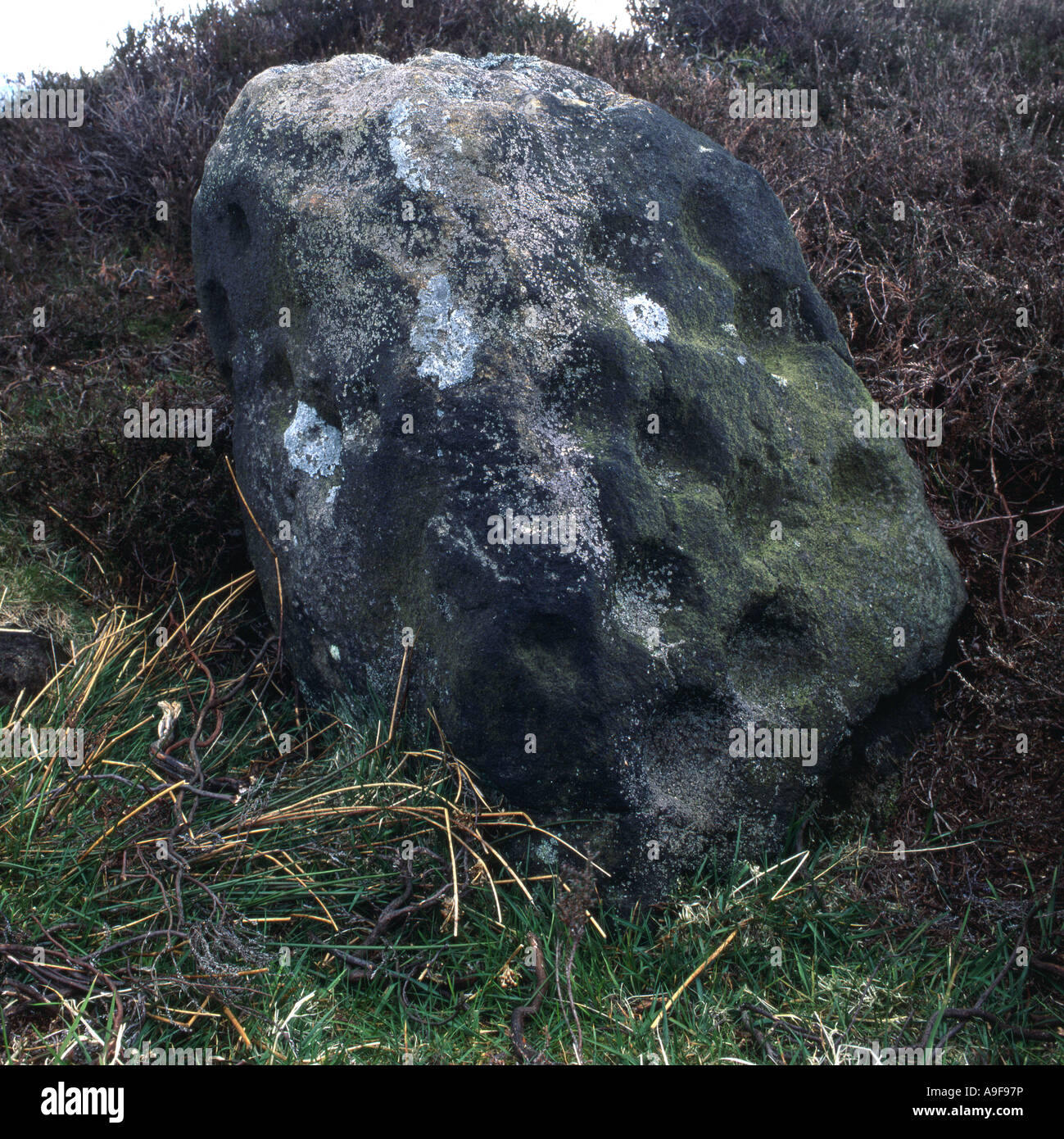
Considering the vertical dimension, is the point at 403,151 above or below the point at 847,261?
above

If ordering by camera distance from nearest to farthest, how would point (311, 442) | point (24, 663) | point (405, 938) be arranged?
point (405, 938), point (311, 442), point (24, 663)

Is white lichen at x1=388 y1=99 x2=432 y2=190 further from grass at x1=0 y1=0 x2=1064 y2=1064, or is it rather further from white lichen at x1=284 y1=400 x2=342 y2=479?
grass at x1=0 y1=0 x2=1064 y2=1064

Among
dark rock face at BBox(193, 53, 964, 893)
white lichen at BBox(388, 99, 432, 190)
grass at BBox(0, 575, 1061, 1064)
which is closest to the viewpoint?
grass at BBox(0, 575, 1061, 1064)

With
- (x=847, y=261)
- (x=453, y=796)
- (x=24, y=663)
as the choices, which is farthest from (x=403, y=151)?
(x=847, y=261)

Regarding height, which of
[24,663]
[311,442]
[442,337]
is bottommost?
[24,663]

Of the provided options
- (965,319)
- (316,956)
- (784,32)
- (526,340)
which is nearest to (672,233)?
(526,340)

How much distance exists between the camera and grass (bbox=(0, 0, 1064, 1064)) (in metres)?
2.33

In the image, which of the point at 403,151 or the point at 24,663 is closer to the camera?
the point at 403,151

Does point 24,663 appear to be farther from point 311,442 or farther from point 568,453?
point 568,453

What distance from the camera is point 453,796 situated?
2.74 m

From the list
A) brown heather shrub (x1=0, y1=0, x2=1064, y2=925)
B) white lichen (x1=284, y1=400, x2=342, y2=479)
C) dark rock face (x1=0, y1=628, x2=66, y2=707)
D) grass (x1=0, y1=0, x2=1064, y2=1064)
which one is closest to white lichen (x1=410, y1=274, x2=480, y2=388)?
white lichen (x1=284, y1=400, x2=342, y2=479)

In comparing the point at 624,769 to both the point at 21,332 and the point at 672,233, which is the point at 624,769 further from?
the point at 21,332

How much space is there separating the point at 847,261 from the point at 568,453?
2.63 metres

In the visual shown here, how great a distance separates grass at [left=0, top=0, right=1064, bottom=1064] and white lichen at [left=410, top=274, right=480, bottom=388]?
3.44 ft
